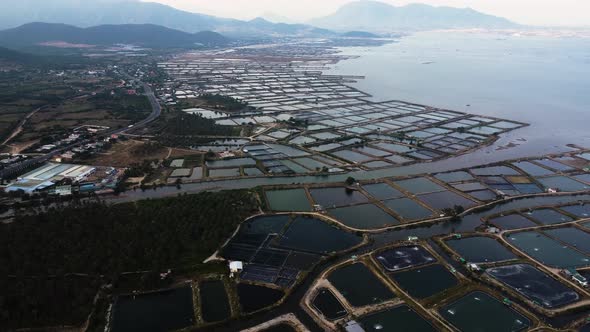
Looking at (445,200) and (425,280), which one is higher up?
(445,200)

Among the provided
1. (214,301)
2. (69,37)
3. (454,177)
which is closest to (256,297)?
(214,301)

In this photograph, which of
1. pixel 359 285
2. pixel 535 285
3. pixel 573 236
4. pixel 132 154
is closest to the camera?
pixel 359 285

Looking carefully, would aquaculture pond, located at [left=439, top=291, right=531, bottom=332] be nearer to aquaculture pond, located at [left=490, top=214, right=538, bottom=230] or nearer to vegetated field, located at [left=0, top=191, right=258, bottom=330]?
aquaculture pond, located at [left=490, top=214, right=538, bottom=230]

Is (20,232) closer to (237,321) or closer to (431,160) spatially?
(237,321)

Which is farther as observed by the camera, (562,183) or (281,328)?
(562,183)

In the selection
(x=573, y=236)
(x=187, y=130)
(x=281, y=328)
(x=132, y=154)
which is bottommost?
(x=281, y=328)

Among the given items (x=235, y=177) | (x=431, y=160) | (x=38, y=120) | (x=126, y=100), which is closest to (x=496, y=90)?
(x=431, y=160)

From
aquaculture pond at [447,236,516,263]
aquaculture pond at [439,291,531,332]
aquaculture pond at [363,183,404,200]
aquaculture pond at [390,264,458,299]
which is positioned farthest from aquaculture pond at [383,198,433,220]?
aquaculture pond at [439,291,531,332]

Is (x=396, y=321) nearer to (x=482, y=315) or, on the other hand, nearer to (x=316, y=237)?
(x=482, y=315)
